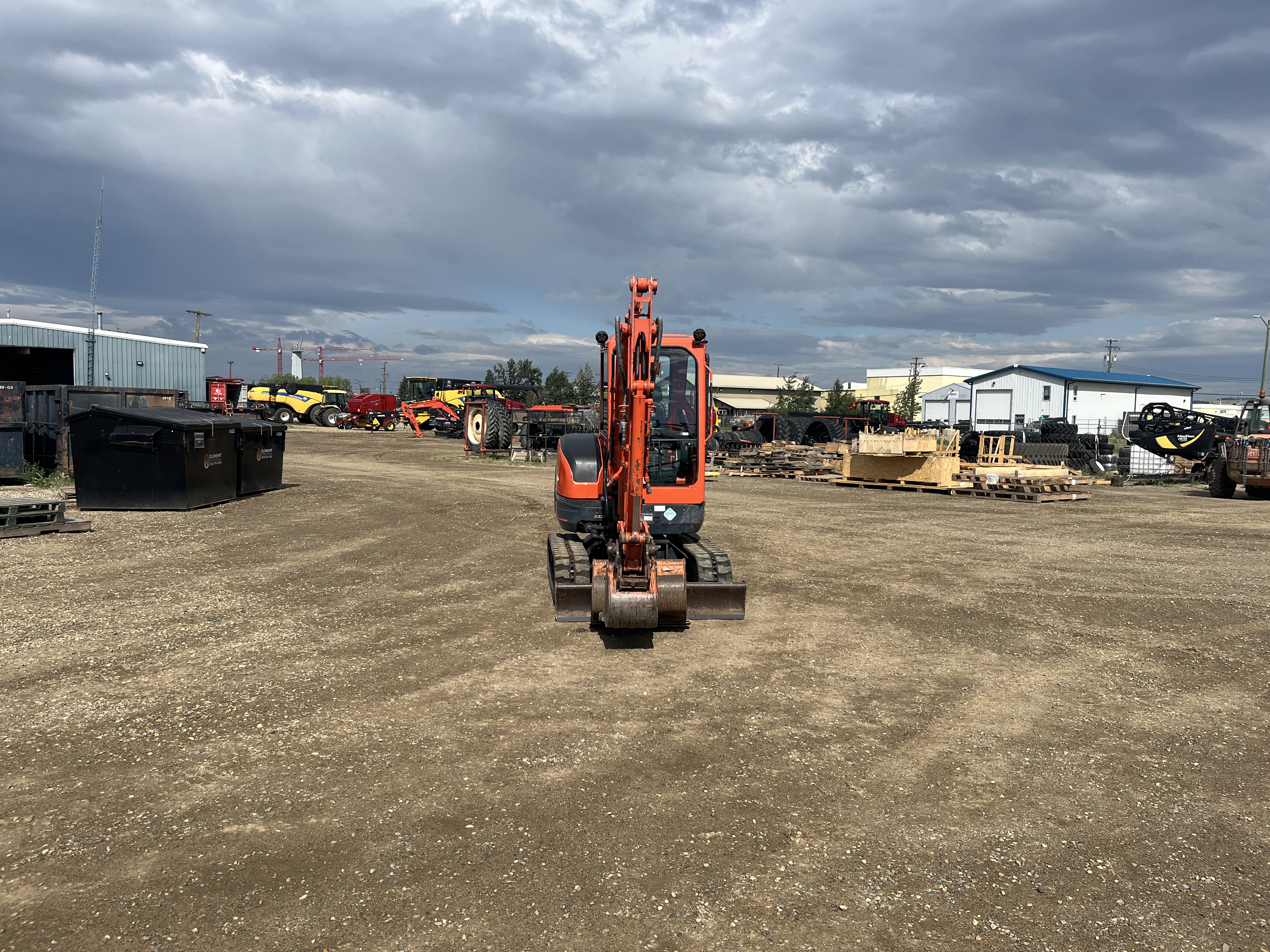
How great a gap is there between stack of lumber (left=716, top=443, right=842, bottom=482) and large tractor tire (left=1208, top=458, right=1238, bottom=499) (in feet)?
30.8

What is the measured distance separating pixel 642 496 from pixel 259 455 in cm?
1229

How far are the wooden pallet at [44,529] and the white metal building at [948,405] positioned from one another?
177 ft

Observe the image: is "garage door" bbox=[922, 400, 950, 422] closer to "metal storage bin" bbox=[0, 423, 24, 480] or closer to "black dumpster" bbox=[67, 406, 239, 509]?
"black dumpster" bbox=[67, 406, 239, 509]

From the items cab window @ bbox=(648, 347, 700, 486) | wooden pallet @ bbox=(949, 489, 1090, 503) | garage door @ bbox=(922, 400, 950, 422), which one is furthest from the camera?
garage door @ bbox=(922, 400, 950, 422)

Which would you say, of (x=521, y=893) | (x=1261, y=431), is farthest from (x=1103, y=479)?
(x=521, y=893)

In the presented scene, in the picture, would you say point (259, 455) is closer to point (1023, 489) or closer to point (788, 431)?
point (1023, 489)

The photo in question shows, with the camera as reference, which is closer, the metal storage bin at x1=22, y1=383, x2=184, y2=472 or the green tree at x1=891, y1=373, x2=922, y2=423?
the metal storage bin at x1=22, y1=383, x2=184, y2=472

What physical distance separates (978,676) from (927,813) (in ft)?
7.94

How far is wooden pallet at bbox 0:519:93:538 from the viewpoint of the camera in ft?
36.0

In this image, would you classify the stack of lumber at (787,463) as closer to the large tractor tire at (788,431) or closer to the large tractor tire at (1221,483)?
the large tractor tire at (788,431)

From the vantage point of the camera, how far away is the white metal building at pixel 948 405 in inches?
2282

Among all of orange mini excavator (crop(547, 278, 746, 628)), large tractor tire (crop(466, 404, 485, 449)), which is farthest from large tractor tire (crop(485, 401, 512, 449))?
orange mini excavator (crop(547, 278, 746, 628))

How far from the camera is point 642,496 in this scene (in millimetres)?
6488

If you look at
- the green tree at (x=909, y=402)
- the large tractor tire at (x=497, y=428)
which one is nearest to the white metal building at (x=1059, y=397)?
the green tree at (x=909, y=402)
